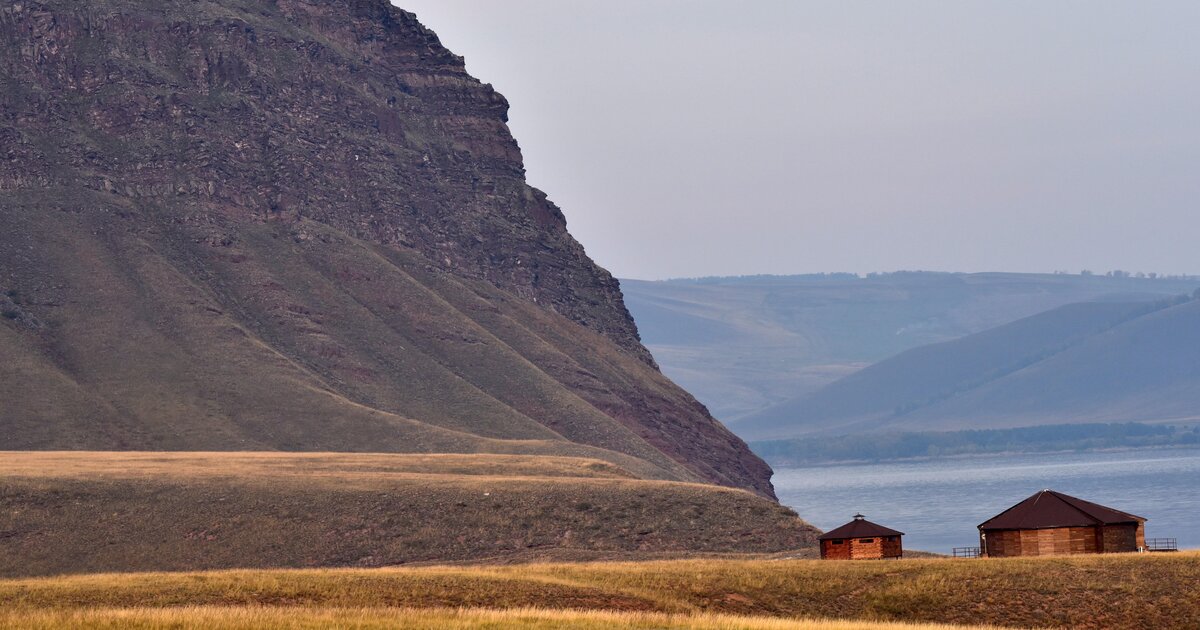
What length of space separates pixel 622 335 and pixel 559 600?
132 meters

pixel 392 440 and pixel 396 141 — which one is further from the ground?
pixel 396 141

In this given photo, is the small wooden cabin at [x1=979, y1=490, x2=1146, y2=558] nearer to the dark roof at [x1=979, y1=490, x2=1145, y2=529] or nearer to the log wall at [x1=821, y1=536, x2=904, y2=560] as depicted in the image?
the dark roof at [x1=979, y1=490, x2=1145, y2=529]

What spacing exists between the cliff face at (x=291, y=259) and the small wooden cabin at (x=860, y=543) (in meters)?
54.7

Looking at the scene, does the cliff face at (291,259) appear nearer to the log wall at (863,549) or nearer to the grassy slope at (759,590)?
the log wall at (863,549)

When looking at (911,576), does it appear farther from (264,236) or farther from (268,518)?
(264,236)

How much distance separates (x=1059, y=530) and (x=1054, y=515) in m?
0.67

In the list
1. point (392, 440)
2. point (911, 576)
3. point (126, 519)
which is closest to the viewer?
point (911, 576)

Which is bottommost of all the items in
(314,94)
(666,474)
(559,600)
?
(559,600)

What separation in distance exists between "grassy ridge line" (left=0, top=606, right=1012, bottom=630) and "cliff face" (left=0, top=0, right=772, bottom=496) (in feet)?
246

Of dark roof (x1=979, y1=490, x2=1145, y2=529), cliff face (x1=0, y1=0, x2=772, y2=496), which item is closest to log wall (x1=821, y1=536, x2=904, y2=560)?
dark roof (x1=979, y1=490, x2=1145, y2=529)

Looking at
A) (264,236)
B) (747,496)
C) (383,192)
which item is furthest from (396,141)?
(747,496)

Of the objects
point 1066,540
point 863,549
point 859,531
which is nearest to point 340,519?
point 859,531

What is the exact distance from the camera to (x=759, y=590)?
56781 mm

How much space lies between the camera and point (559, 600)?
53.8m
